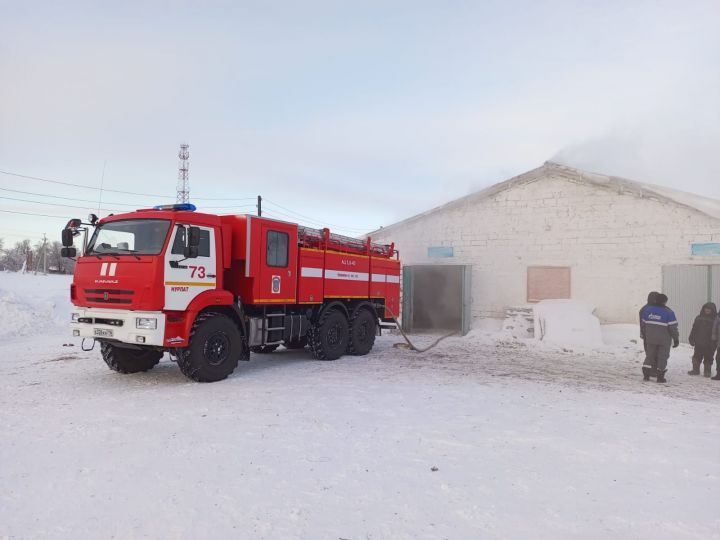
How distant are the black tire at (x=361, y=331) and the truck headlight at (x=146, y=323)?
550 cm

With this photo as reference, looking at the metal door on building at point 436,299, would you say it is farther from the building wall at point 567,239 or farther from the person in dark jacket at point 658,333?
the person in dark jacket at point 658,333

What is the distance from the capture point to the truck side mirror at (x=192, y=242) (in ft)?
24.9

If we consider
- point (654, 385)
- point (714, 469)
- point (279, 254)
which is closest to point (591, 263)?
point (654, 385)

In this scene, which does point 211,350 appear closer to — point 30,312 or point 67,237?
→ point 67,237

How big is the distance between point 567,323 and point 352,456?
37.6ft

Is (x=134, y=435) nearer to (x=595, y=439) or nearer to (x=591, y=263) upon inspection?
(x=595, y=439)

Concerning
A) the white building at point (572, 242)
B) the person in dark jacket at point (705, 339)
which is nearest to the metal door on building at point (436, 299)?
the white building at point (572, 242)

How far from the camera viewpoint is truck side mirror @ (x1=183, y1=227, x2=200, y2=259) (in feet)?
24.9

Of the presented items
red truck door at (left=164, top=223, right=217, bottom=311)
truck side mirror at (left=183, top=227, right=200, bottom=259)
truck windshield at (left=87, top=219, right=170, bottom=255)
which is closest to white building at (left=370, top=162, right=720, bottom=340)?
red truck door at (left=164, top=223, right=217, bottom=311)

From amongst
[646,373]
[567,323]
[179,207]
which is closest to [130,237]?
[179,207]

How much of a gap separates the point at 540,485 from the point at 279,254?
6632 millimetres

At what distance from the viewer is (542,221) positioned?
53.1ft

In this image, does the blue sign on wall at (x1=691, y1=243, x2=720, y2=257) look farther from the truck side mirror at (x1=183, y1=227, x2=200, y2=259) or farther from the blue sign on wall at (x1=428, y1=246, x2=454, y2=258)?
the truck side mirror at (x1=183, y1=227, x2=200, y2=259)

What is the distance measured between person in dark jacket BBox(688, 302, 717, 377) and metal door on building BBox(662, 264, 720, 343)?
3.81 meters
